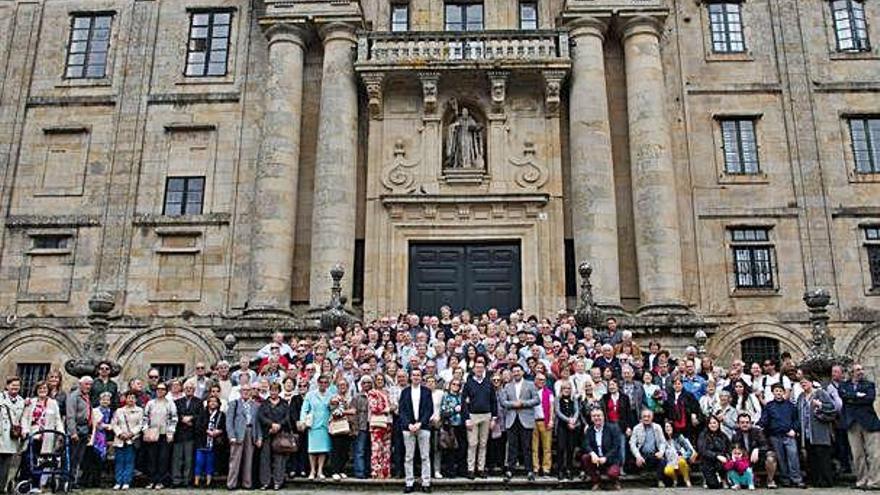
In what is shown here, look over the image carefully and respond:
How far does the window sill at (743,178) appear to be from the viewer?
88.9 ft

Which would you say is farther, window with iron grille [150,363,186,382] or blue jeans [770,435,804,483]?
window with iron grille [150,363,186,382]

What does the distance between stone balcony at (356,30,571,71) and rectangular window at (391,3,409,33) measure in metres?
2.18

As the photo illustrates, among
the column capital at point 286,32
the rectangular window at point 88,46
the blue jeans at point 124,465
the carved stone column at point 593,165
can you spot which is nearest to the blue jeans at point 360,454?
the blue jeans at point 124,465

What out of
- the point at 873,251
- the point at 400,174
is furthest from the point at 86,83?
the point at 873,251

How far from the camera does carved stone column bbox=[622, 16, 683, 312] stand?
24.7 m

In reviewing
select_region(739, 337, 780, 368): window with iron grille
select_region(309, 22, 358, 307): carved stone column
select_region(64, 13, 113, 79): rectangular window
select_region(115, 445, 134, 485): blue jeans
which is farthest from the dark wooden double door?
select_region(64, 13, 113, 79): rectangular window

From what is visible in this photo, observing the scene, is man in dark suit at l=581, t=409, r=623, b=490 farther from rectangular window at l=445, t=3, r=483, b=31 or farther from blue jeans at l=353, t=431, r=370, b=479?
rectangular window at l=445, t=3, r=483, b=31

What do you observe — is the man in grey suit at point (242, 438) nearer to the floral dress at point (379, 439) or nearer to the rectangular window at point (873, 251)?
the floral dress at point (379, 439)

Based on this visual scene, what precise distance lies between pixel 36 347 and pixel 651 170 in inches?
811

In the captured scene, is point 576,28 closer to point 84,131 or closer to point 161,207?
point 161,207

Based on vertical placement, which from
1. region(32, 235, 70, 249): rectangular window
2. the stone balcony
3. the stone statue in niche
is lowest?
region(32, 235, 70, 249): rectangular window

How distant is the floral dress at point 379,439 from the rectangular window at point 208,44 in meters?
18.2

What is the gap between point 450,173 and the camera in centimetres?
2623

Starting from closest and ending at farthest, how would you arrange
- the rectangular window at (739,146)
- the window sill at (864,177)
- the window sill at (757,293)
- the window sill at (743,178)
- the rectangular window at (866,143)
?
the window sill at (757,293)
the window sill at (864,177)
the window sill at (743,178)
the rectangular window at (866,143)
the rectangular window at (739,146)
